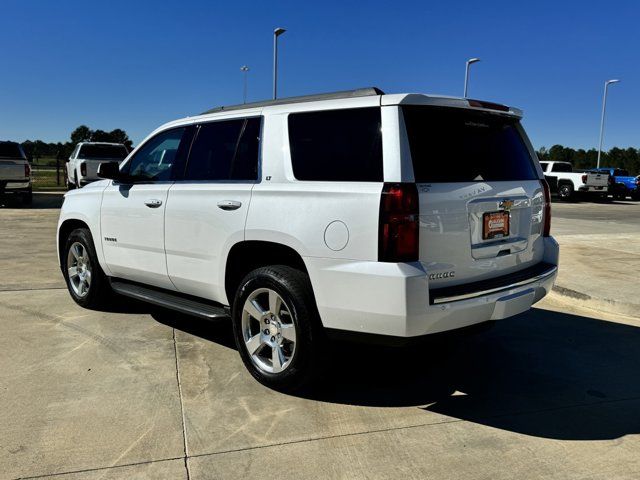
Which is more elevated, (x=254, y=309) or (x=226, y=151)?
(x=226, y=151)

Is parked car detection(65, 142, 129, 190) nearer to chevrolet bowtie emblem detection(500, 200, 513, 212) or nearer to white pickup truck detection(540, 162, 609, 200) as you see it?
chevrolet bowtie emblem detection(500, 200, 513, 212)

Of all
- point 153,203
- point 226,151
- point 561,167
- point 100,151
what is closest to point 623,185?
point 561,167

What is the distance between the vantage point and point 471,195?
3355mm

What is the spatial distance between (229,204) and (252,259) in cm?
43

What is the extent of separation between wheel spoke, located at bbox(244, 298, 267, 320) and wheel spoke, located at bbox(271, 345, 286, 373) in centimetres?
25

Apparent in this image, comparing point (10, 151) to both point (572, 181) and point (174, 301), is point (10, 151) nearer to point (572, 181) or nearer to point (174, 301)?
point (174, 301)

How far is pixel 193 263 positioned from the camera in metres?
4.24

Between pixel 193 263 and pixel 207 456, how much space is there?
169cm

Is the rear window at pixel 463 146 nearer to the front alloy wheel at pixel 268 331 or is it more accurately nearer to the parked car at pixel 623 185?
the front alloy wheel at pixel 268 331

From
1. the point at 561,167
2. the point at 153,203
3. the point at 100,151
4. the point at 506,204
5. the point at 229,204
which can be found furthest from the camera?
the point at 561,167

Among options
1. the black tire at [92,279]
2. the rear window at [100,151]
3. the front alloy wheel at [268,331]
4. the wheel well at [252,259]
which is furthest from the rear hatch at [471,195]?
the rear window at [100,151]

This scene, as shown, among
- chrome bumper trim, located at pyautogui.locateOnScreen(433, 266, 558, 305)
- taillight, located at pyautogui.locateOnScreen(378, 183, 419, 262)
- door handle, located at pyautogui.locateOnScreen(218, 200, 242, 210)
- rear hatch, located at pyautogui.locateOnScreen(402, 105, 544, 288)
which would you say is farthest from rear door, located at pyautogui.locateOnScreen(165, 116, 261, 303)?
chrome bumper trim, located at pyautogui.locateOnScreen(433, 266, 558, 305)

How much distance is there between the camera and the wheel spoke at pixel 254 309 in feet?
12.4

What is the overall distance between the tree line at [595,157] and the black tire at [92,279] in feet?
228
